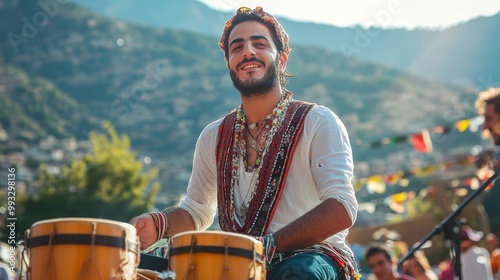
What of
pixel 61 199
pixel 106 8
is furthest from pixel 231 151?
pixel 106 8

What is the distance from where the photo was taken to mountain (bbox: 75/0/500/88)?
5434 inches

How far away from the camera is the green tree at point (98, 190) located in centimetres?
3647

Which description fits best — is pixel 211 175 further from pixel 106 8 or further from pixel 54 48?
pixel 106 8

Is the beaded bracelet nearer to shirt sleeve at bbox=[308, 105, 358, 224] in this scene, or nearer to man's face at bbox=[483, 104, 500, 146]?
shirt sleeve at bbox=[308, 105, 358, 224]

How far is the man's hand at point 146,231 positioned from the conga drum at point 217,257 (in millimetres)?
770

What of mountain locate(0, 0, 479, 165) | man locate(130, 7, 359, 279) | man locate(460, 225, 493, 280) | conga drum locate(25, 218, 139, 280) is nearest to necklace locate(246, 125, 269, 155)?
man locate(130, 7, 359, 279)

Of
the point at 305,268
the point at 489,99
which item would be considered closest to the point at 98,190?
the point at 489,99

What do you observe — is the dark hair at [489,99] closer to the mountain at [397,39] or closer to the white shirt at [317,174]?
the white shirt at [317,174]

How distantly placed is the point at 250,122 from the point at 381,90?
11670cm

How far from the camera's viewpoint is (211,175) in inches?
166

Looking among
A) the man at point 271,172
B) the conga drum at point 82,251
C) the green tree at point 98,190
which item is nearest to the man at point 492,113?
the man at point 271,172

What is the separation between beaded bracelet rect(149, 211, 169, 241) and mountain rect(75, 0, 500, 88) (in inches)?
4515

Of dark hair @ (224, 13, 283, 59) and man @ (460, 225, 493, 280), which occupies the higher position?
dark hair @ (224, 13, 283, 59)

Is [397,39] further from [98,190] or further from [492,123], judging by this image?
[492,123]
